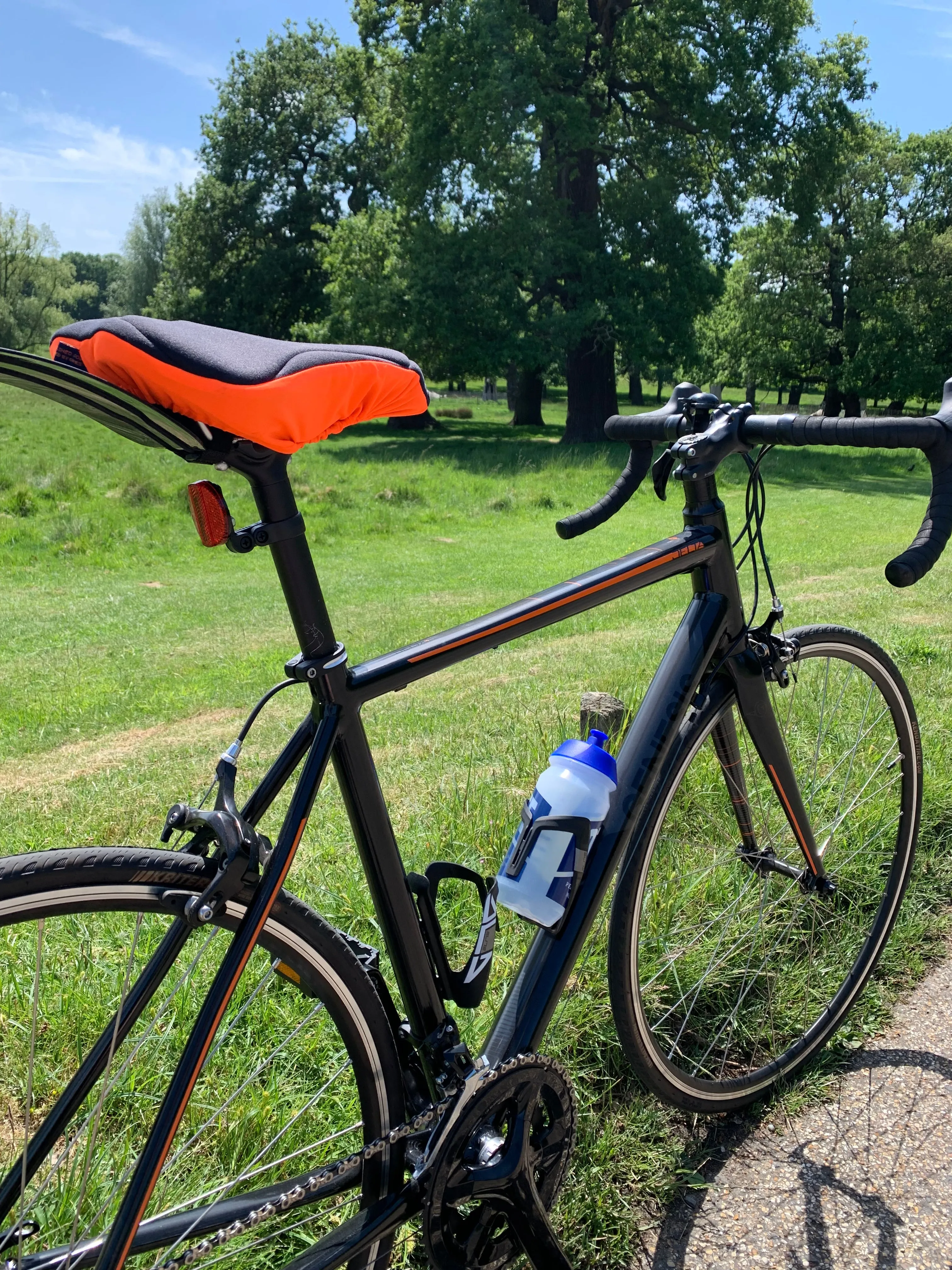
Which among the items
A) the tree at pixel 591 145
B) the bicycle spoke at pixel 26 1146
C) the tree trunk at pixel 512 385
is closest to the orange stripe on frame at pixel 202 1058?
the bicycle spoke at pixel 26 1146

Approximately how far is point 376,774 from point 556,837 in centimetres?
34

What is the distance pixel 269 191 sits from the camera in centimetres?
3891

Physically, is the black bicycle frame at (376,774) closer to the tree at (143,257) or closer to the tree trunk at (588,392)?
the tree trunk at (588,392)

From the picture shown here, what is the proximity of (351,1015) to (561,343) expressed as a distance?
23789mm

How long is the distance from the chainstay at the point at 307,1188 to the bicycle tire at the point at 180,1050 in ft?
0.11

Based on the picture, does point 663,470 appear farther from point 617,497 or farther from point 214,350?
point 214,350

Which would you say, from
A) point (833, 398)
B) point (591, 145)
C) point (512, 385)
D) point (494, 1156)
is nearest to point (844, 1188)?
point (494, 1156)

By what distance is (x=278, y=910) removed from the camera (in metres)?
1.38

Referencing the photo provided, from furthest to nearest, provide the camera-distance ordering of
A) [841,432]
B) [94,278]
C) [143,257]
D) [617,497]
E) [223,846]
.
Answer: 1. [94,278]
2. [143,257]
3. [617,497]
4. [841,432]
5. [223,846]

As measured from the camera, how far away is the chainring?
5.04ft

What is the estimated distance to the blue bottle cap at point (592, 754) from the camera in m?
1.70

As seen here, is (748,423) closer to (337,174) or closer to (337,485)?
(337,485)

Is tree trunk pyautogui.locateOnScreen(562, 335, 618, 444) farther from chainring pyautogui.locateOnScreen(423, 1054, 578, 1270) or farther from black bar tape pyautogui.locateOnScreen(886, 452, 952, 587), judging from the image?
chainring pyautogui.locateOnScreen(423, 1054, 578, 1270)

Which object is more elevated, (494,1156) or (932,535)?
(932,535)
